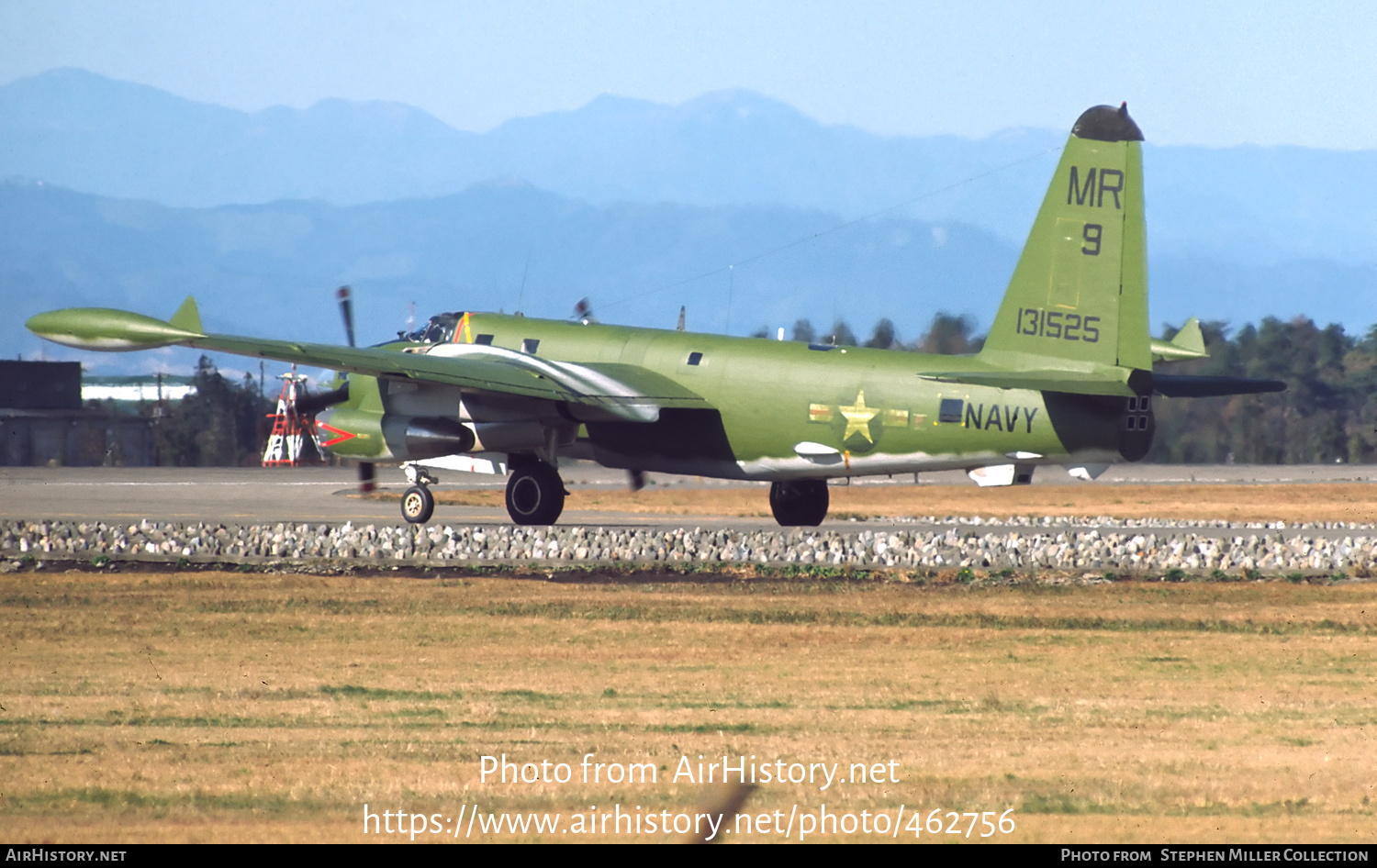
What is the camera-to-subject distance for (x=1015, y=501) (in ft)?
159

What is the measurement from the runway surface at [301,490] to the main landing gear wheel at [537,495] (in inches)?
68.9

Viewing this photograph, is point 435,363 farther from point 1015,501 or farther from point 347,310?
point 1015,501

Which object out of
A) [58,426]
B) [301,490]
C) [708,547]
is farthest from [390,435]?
[58,426]

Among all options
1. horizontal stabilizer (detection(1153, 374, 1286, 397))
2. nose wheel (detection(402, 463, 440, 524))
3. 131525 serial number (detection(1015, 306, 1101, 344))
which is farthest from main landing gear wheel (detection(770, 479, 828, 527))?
nose wheel (detection(402, 463, 440, 524))

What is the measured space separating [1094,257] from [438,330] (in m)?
15.9

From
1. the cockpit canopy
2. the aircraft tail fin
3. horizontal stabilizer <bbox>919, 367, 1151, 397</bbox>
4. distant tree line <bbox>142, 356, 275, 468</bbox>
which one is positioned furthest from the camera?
distant tree line <bbox>142, 356, 275, 468</bbox>

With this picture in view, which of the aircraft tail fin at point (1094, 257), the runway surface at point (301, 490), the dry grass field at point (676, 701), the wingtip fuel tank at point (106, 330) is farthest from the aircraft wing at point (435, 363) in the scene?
the aircraft tail fin at point (1094, 257)

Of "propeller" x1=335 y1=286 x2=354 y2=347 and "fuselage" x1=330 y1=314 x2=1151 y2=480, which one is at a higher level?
"propeller" x1=335 y1=286 x2=354 y2=347

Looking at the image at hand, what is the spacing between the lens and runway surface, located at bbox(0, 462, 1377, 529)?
38375mm

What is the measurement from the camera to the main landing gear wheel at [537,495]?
115ft

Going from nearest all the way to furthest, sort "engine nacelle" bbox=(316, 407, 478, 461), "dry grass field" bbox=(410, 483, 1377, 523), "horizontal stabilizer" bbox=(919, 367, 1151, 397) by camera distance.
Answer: "horizontal stabilizer" bbox=(919, 367, 1151, 397) → "engine nacelle" bbox=(316, 407, 478, 461) → "dry grass field" bbox=(410, 483, 1377, 523)

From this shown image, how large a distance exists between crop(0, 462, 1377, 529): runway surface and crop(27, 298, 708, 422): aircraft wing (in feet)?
10.3

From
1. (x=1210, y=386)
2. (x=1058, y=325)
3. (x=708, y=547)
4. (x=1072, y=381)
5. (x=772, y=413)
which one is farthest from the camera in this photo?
(x=1210, y=386)

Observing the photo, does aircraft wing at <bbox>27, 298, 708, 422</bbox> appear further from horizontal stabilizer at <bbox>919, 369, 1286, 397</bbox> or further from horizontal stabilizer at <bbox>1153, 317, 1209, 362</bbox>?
horizontal stabilizer at <bbox>1153, 317, 1209, 362</bbox>
